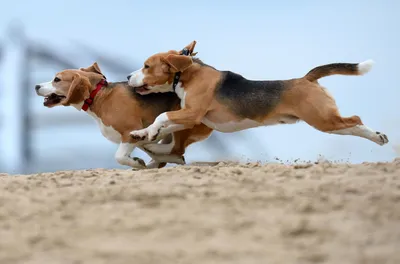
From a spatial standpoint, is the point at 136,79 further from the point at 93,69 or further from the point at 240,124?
the point at 240,124

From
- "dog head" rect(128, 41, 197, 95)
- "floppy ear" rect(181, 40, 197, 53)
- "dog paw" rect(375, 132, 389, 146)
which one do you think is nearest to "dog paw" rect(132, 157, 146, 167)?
"dog head" rect(128, 41, 197, 95)

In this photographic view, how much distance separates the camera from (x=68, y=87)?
797cm

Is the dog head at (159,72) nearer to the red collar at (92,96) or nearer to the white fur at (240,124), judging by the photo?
the red collar at (92,96)

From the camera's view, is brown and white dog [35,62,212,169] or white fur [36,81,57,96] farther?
white fur [36,81,57,96]

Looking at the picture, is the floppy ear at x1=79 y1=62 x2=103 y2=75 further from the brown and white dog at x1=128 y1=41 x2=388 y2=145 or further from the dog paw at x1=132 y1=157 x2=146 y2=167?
the dog paw at x1=132 y1=157 x2=146 y2=167

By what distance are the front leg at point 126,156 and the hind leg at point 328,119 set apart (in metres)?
1.92

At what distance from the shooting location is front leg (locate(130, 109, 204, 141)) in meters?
7.14

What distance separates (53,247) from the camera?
3.93 meters

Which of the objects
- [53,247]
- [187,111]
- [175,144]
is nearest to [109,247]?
[53,247]

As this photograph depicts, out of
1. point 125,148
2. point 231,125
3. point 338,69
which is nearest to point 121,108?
point 125,148

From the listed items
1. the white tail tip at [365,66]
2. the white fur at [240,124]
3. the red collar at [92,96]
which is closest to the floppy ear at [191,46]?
the white fur at [240,124]

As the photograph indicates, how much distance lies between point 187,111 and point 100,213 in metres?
3.01

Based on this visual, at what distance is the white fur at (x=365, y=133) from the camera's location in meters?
7.19

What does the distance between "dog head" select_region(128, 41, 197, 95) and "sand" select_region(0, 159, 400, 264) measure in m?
2.23
